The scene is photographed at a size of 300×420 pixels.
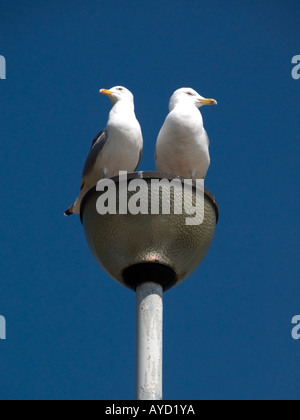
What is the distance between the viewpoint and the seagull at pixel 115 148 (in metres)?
9.23

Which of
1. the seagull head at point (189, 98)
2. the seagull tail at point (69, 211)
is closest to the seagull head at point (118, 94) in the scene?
the seagull head at point (189, 98)

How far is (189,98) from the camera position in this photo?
973 cm

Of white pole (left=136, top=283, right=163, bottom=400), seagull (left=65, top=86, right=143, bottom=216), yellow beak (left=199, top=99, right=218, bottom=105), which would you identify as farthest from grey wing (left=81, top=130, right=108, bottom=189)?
white pole (left=136, top=283, right=163, bottom=400)

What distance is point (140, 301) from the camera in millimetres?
6793

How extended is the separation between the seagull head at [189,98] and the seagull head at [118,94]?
0.43 m

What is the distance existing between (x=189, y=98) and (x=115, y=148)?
39.1 inches

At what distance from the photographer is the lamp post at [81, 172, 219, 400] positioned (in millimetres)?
6863

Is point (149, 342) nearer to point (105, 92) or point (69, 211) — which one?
point (69, 211)

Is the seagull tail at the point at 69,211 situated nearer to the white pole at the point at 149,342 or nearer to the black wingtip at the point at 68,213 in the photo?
the black wingtip at the point at 68,213

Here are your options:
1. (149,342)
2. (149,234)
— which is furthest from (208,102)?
(149,342)
